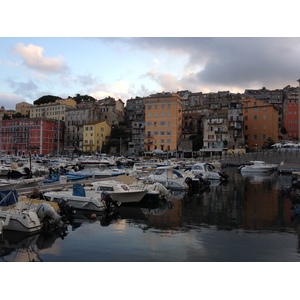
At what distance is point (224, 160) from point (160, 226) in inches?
2284

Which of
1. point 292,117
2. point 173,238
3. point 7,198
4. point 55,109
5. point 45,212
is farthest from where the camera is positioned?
point 55,109

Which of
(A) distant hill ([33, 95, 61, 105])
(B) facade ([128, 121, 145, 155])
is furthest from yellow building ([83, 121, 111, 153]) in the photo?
(A) distant hill ([33, 95, 61, 105])

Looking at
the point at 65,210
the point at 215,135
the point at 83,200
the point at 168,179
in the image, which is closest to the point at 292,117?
the point at 215,135

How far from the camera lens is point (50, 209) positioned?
1509 centimetres

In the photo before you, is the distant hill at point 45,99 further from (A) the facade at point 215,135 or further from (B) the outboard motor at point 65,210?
(B) the outboard motor at point 65,210

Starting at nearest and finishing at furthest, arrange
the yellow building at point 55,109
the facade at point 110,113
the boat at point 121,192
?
the boat at point 121,192 → the facade at point 110,113 → the yellow building at point 55,109

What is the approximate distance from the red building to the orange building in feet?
183

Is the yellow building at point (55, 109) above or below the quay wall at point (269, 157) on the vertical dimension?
above

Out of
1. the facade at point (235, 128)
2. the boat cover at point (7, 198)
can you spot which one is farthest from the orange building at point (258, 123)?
the boat cover at point (7, 198)

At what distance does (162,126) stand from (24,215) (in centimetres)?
7506

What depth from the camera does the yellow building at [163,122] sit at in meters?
87.2

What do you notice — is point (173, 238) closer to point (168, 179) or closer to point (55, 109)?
point (168, 179)

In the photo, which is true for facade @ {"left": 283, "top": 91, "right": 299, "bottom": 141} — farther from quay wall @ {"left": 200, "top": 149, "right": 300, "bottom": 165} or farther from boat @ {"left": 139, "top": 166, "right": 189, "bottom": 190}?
boat @ {"left": 139, "top": 166, "right": 189, "bottom": 190}

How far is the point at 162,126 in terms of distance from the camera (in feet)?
290
